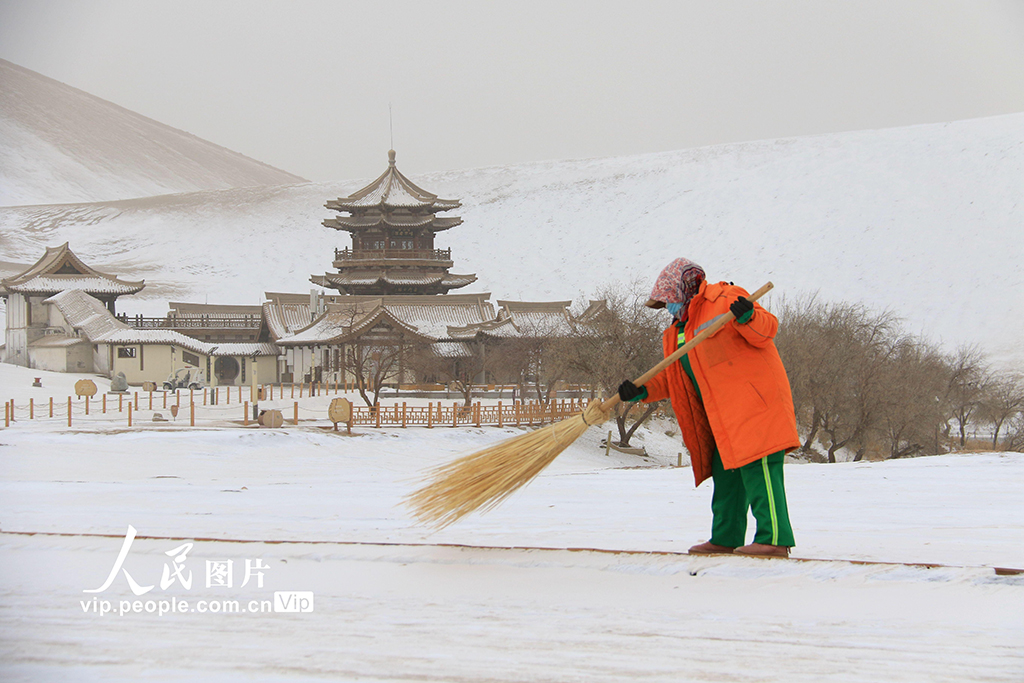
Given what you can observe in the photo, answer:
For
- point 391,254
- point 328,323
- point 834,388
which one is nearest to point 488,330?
point 328,323

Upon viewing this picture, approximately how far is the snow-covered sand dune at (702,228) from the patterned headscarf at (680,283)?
186 ft

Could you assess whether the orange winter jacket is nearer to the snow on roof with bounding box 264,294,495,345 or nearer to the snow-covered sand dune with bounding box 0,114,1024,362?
the snow on roof with bounding box 264,294,495,345

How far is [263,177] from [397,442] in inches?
7226

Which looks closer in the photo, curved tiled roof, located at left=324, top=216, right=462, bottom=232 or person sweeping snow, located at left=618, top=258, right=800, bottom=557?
person sweeping snow, located at left=618, top=258, right=800, bottom=557

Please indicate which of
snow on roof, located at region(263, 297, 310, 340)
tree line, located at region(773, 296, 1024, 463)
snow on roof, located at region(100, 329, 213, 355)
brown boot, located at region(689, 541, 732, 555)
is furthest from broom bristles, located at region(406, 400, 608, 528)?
snow on roof, located at region(263, 297, 310, 340)

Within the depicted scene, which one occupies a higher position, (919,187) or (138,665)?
(919,187)

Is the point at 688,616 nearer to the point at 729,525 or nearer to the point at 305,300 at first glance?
the point at 729,525

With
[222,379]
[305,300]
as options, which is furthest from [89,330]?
[305,300]

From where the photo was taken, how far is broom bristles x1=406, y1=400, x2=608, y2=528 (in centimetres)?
443

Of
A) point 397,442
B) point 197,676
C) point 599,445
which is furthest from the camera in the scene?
point 599,445

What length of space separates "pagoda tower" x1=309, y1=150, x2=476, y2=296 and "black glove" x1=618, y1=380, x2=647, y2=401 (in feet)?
116

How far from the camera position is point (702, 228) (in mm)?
81000

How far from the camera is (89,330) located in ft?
109

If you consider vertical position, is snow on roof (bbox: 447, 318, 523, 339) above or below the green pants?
above
